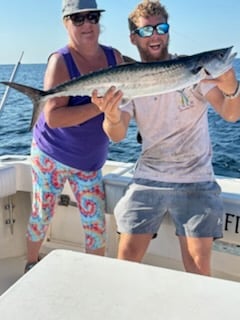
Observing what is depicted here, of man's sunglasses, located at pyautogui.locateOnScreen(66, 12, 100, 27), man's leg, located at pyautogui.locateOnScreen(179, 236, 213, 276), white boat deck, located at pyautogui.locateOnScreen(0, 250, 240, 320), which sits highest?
man's sunglasses, located at pyautogui.locateOnScreen(66, 12, 100, 27)

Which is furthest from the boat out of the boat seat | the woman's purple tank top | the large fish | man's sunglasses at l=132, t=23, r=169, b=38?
man's sunglasses at l=132, t=23, r=169, b=38

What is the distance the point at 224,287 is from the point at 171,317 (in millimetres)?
208

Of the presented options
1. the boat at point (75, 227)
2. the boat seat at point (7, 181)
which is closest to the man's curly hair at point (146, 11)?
the boat at point (75, 227)

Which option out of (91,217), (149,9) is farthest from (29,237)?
(149,9)

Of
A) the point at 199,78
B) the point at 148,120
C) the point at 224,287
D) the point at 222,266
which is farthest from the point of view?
the point at 222,266

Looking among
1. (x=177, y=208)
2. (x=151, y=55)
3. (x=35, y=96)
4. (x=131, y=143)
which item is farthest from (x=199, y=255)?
(x=131, y=143)

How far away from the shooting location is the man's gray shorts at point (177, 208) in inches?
92.9

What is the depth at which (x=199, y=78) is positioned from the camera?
87.0 inches

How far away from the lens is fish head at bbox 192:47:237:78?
2.18 m

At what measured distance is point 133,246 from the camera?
239 cm

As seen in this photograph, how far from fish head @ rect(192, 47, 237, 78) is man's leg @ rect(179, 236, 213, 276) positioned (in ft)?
2.64

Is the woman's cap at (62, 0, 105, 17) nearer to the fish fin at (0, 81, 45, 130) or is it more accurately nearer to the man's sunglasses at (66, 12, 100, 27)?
the man's sunglasses at (66, 12, 100, 27)

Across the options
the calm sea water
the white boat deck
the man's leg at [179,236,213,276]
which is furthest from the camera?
the calm sea water

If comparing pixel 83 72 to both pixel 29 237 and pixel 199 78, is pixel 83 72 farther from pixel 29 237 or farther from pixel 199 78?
pixel 29 237
